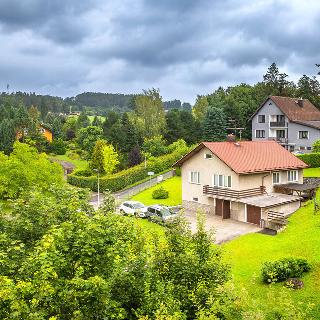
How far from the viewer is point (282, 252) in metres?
29.1

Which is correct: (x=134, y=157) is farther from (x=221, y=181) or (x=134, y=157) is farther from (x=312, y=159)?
(x=221, y=181)

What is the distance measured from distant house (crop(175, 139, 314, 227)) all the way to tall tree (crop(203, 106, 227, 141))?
35.9m

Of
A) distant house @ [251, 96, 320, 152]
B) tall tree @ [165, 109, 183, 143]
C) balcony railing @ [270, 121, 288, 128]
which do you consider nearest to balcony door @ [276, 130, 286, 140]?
distant house @ [251, 96, 320, 152]

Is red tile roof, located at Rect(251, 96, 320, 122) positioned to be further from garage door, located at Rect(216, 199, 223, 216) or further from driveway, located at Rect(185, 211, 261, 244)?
driveway, located at Rect(185, 211, 261, 244)

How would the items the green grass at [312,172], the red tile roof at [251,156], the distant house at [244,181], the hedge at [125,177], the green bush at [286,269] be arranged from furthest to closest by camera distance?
the hedge at [125,177]
the green grass at [312,172]
the red tile roof at [251,156]
the distant house at [244,181]
the green bush at [286,269]

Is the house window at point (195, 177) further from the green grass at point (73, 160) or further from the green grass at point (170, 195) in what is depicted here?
the green grass at point (73, 160)

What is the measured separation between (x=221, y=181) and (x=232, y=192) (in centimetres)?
268

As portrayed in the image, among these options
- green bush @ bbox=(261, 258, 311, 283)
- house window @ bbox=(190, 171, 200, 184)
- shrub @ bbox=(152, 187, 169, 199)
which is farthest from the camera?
shrub @ bbox=(152, 187, 169, 199)

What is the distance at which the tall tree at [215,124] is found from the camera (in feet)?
281

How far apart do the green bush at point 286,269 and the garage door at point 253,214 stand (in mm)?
16118

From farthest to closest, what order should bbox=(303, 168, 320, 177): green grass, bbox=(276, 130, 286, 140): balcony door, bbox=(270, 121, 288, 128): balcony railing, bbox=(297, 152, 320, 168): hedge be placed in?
bbox=(276, 130, 286, 140): balcony door
bbox=(270, 121, 288, 128): balcony railing
bbox=(297, 152, 320, 168): hedge
bbox=(303, 168, 320, 177): green grass

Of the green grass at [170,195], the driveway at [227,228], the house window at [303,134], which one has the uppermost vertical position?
the house window at [303,134]

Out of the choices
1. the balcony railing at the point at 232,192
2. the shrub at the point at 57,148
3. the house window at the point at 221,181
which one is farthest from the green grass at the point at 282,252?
the shrub at the point at 57,148

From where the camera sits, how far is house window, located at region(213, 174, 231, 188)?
1718 inches
